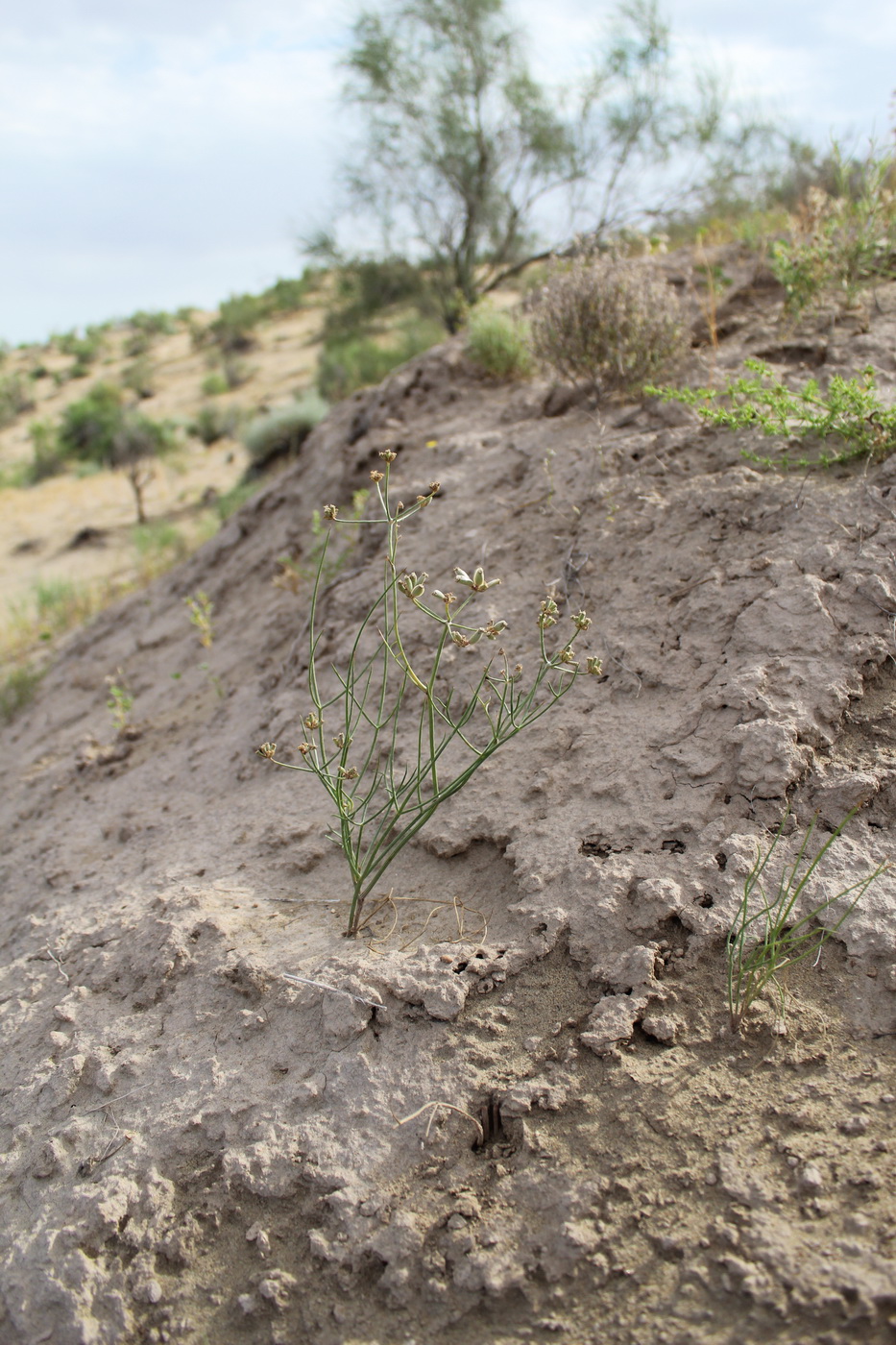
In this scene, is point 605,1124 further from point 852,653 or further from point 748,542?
point 748,542

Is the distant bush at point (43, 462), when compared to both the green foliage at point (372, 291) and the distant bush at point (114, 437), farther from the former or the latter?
the green foliage at point (372, 291)

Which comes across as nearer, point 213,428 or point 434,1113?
point 434,1113

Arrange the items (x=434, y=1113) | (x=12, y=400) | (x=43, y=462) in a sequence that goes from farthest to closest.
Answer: (x=12, y=400)
(x=43, y=462)
(x=434, y=1113)

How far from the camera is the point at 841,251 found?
395cm

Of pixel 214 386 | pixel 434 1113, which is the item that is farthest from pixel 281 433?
pixel 214 386

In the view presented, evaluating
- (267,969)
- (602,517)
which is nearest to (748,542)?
(602,517)

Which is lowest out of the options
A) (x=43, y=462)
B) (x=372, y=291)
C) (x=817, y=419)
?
(x=43, y=462)

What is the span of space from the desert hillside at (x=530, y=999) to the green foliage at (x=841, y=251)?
69cm

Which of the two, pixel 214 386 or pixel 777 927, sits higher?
pixel 214 386

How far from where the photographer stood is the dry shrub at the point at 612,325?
359cm

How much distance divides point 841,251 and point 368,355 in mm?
10728

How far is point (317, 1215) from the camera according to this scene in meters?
A: 1.58

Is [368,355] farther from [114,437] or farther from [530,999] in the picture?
[530,999]

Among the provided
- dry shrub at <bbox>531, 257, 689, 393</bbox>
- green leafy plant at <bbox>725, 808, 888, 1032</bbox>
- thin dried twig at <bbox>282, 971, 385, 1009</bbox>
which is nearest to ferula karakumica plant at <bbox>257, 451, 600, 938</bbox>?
thin dried twig at <bbox>282, 971, 385, 1009</bbox>
